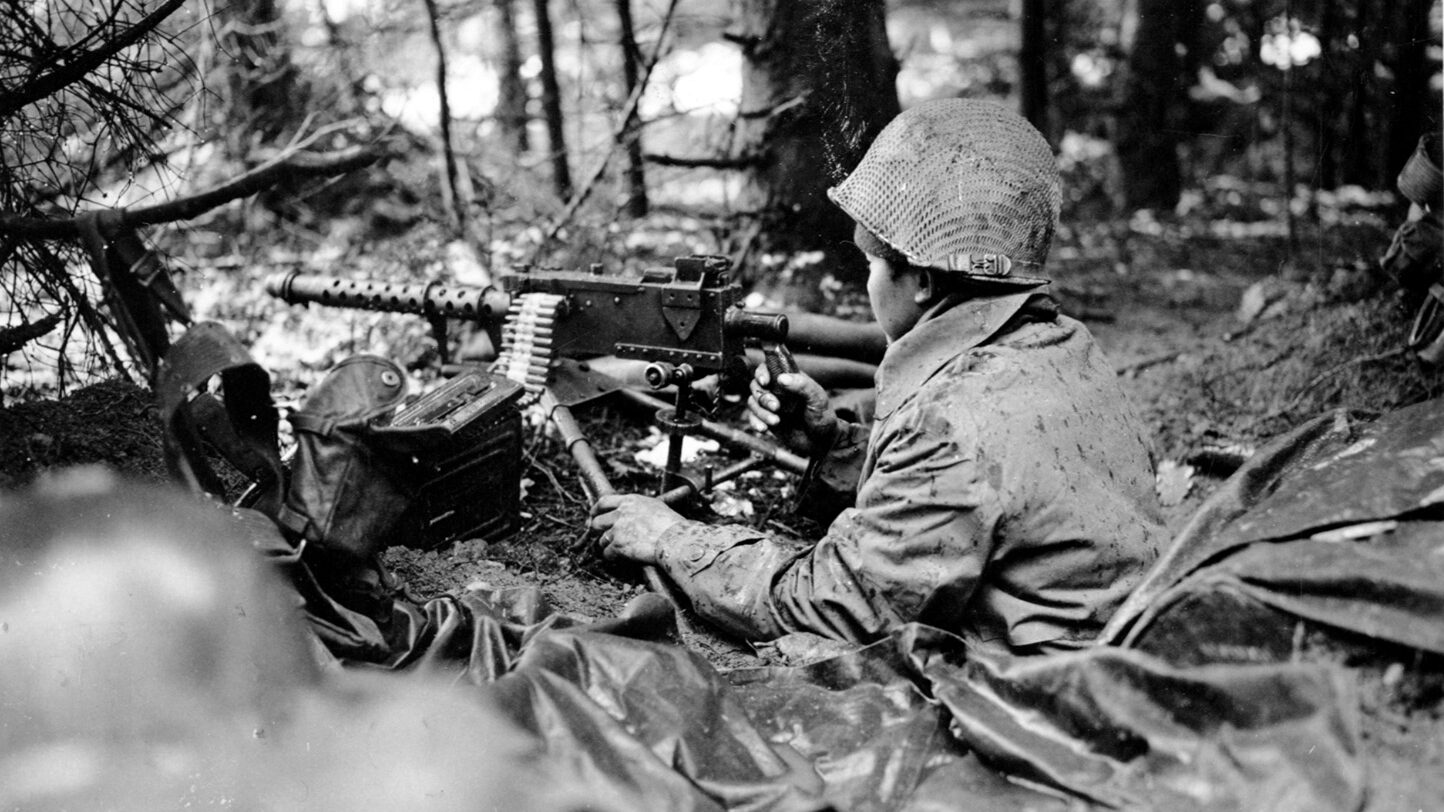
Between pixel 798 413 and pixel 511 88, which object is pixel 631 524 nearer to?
pixel 798 413

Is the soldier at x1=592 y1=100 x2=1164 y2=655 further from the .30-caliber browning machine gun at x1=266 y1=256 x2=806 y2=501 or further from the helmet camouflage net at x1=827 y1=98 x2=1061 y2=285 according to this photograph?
the .30-caliber browning machine gun at x1=266 y1=256 x2=806 y2=501

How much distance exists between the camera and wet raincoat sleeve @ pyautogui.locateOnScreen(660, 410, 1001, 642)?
2838mm

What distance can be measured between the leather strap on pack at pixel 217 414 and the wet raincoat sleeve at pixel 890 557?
1.34 m

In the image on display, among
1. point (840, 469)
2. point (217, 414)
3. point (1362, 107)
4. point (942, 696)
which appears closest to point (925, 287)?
point (840, 469)

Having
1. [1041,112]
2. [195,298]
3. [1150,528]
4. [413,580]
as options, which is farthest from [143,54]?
[1041,112]

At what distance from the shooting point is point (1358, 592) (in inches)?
84.4

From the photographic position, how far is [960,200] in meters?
3.11

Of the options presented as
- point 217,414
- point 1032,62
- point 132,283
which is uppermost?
point 132,283

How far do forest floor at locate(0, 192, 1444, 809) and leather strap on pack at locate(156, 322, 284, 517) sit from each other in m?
0.21

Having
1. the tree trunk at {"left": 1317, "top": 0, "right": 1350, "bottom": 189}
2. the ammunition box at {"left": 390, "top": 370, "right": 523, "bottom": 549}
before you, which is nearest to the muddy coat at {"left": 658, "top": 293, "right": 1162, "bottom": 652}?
the ammunition box at {"left": 390, "top": 370, "right": 523, "bottom": 549}

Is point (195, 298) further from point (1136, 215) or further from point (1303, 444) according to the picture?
point (1136, 215)

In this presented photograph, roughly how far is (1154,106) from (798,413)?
8.04 meters

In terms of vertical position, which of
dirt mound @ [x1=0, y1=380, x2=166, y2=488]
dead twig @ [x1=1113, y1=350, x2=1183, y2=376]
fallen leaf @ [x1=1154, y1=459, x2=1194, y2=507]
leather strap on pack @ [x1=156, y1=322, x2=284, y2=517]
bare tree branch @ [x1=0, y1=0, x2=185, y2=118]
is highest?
bare tree branch @ [x1=0, y1=0, x2=185, y2=118]

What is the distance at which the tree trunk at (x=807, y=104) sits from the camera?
4867mm
